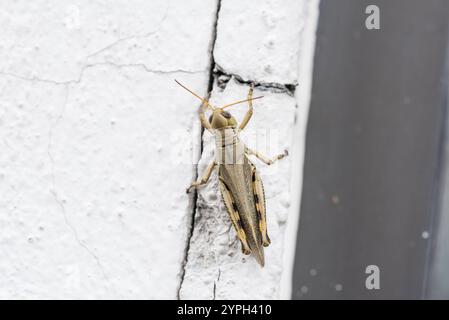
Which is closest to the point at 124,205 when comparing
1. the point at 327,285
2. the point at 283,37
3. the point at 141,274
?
the point at 141,274

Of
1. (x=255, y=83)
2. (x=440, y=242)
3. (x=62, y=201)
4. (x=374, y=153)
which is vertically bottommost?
(x=440, y=242)

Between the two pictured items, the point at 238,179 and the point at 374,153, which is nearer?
the point at 238,179

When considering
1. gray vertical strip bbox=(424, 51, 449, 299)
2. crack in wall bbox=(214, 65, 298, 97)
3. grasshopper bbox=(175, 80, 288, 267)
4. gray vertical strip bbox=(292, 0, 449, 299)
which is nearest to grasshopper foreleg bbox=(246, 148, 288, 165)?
grasshopper bbox=(175, 80, 288, 267)

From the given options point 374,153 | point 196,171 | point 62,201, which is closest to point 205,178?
point 196,171

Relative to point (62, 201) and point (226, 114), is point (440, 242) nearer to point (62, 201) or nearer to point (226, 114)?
point (226, 114)

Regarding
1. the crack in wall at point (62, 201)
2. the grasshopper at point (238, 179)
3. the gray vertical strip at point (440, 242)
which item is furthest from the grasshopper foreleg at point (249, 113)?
the gray vertical strip at point (440, 242)

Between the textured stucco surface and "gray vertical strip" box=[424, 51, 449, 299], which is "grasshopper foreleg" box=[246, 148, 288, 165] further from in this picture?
"gray vertical strip" box=[424, 51, 449, 299]
